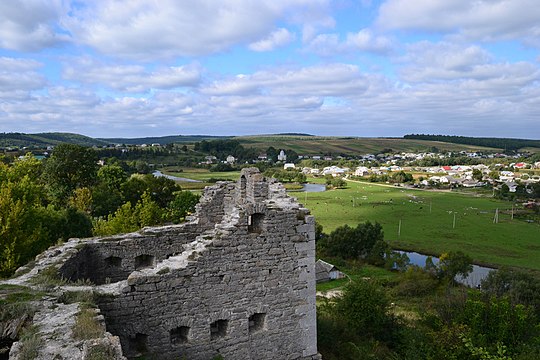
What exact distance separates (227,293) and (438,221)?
70.0m

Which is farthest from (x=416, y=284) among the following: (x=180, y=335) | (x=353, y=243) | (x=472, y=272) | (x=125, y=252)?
(x=180, y=335)

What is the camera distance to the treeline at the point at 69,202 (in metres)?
17.9

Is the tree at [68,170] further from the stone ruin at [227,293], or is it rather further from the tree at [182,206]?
the stone ruin at [227,293]

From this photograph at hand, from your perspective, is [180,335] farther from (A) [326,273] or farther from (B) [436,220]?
(B) [436,220]

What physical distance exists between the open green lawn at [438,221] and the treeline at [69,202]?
30991 millimetres

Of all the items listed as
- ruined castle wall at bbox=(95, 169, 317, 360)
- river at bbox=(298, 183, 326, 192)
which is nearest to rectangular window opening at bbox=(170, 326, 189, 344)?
ruined castle wall at bbox=(95, 169, 317, 360)

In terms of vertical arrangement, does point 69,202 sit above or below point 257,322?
below

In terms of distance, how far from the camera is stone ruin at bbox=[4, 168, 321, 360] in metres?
7.97

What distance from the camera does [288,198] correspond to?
1053cm

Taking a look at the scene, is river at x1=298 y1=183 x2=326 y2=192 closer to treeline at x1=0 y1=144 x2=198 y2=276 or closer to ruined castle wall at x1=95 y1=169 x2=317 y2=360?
treeline at x1=0 y1=144 x2=198 y2=276

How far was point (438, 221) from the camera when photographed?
71500mm

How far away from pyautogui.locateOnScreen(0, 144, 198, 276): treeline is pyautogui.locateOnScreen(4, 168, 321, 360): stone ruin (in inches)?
269

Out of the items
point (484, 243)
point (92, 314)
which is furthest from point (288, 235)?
point (484, 243)

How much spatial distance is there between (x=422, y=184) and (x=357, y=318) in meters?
119
